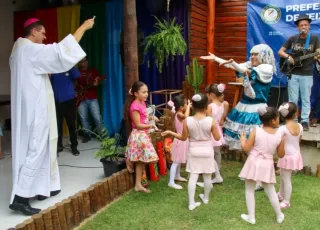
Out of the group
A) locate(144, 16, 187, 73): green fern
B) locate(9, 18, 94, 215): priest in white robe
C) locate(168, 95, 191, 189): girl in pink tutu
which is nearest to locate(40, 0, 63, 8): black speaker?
locate(144, 16, 187, 73): green fern

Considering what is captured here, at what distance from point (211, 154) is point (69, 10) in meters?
4.26

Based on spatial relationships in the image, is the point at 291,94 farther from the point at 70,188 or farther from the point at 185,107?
the point at 70,188

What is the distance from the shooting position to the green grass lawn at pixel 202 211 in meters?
3.46

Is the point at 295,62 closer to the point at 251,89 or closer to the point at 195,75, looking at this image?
the point at 251,89

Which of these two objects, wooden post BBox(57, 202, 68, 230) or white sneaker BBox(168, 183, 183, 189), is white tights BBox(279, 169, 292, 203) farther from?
wooden post BBox(57, 202, 68, 230)

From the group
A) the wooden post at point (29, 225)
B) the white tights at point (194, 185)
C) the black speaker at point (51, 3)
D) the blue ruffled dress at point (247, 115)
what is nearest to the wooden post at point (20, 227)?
the wooden post at point (29, 225)

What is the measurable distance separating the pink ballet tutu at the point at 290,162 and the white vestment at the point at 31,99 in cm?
238

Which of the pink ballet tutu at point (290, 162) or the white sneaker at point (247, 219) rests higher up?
the pink ballet tutu at point (290, 162)

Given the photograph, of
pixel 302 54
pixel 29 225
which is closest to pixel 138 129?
pixel 29 225

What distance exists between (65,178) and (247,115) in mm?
2470

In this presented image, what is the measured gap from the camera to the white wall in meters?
7.23

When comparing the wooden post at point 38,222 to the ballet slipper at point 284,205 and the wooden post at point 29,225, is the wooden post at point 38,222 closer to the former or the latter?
the wooden post at point 29,225

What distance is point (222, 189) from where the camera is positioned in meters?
4.43

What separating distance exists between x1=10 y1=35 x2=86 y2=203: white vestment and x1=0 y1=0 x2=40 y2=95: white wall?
4.16 m
